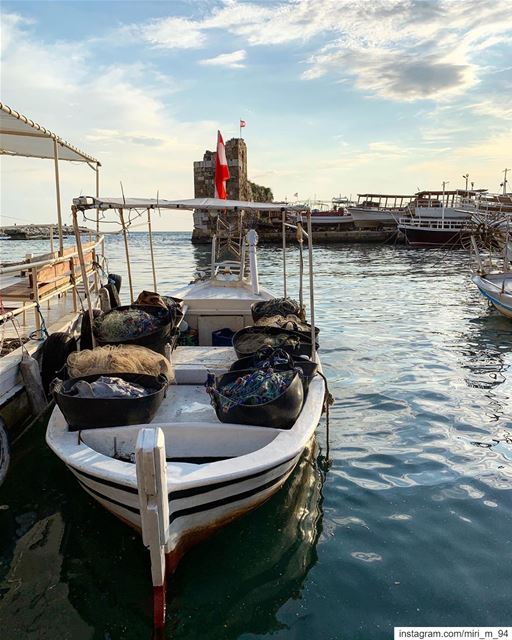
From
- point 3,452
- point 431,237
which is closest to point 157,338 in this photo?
point 3,452

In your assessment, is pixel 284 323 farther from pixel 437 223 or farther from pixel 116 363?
pixel 437 223

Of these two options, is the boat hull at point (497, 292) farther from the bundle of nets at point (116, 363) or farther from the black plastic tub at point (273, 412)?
the bundle of nets at point (116, 363)

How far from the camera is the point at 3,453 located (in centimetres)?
536

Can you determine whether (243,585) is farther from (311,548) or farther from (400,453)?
(400,453)

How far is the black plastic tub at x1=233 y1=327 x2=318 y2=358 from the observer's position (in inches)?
260

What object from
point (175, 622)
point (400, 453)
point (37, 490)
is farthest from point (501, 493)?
point (37, 490)

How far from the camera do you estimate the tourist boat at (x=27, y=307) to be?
20.3ft

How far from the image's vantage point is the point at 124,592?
4031 mm

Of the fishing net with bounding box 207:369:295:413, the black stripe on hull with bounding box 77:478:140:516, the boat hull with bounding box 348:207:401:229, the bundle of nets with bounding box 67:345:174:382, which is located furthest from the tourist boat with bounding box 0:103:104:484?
the boat hull with bounding box 348:207:401:229

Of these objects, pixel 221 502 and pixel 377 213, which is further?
pixel 377 213

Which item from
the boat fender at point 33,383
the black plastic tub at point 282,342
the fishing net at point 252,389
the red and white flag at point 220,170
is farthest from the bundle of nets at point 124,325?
the red and white flag at point 220,170

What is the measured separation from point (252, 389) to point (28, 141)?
7.06 meters

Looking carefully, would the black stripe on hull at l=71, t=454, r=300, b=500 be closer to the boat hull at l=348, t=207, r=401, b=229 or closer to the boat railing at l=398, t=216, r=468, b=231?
the boat railing at l=398, t=216, r=468, b=231

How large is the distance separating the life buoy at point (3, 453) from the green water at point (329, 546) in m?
0.33
